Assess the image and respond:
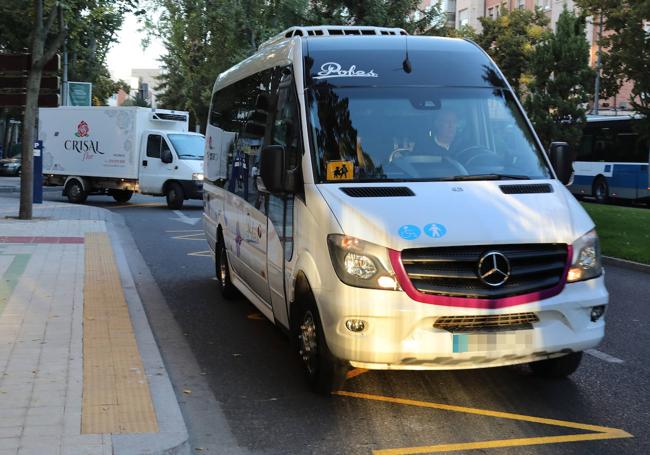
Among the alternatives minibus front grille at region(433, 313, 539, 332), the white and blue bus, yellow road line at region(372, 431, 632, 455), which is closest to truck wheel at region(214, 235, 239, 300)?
minibus front grille at region(433, 313, 539, 332)

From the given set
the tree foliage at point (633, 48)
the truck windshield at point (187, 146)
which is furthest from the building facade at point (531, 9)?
the truck windshield at point (187, 146)

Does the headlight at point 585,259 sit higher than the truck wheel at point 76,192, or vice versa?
the headlight at point 585,259

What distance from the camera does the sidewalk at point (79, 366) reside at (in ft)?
15.1

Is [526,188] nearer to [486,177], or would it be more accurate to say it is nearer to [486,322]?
[486,177]

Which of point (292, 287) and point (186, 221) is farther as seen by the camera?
point (186, 221)

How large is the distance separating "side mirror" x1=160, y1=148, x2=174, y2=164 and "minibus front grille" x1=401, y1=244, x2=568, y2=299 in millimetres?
19851

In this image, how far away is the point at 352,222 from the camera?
531 centimetres

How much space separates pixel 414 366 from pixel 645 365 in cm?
243

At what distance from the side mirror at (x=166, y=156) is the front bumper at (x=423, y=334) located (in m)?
19.5

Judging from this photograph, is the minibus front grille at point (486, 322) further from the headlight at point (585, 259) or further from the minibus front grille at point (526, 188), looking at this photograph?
the minibus front grille at point (526, 188)

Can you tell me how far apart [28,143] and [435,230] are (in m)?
14.1

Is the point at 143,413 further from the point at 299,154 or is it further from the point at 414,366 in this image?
the point at 299,154

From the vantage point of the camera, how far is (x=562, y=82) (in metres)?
30.6

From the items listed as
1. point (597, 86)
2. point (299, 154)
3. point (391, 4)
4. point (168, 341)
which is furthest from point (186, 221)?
point (597, 86)
